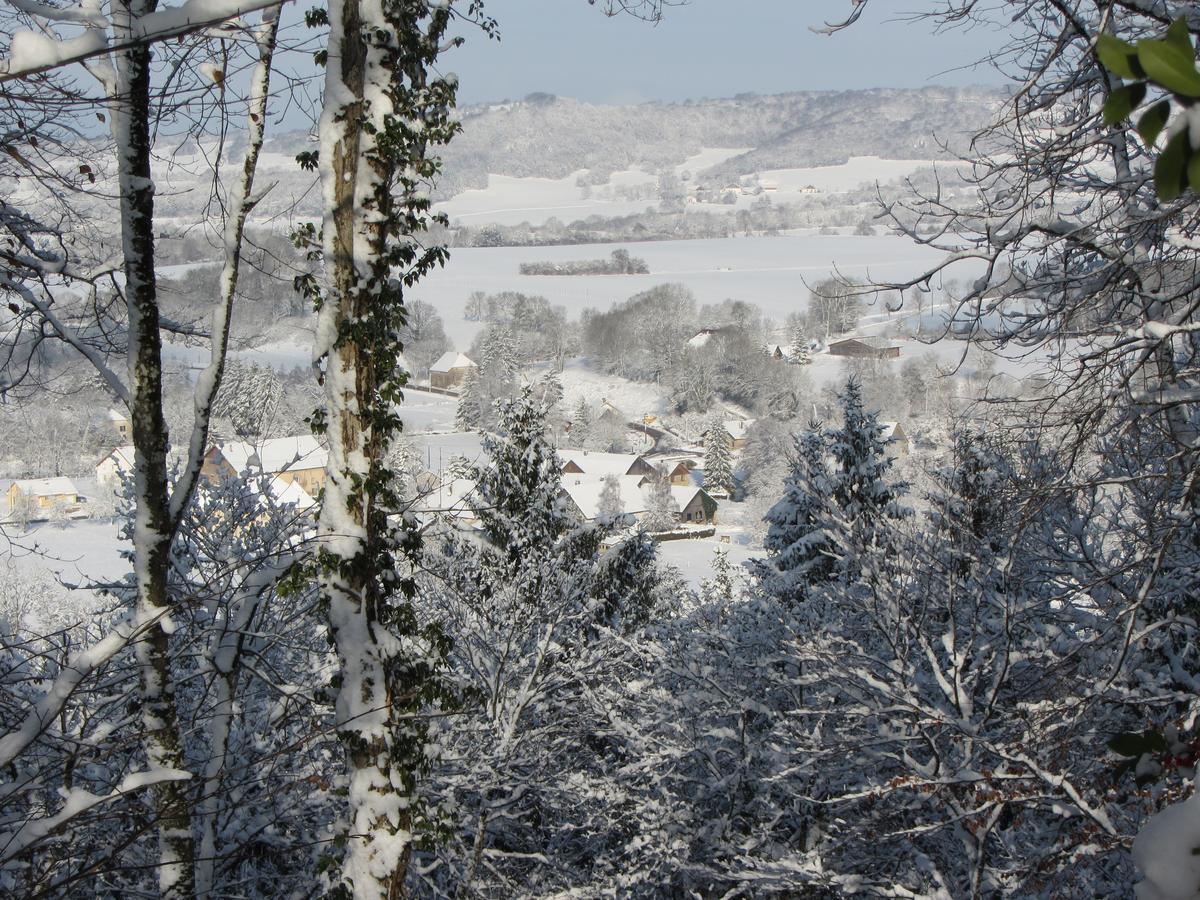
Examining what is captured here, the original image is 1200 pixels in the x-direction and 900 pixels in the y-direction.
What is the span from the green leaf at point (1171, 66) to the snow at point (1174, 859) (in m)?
0.81

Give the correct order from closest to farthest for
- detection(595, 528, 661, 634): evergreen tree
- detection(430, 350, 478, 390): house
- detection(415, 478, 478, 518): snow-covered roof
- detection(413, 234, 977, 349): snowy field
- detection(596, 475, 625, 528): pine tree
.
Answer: detection(415, 478, 478, 518): snow-covered roof → detection(595, 528, 661, 634): evergreen tree → detection(596, 475, 625, 528): pine tree → detection(430, 350, 478, 390): house → detection(413, 234, 977, 349): snowy field

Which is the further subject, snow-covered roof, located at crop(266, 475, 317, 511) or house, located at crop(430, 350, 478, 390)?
house, located at crop(430, 350, 478, 390)

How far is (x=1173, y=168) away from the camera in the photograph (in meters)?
0.83

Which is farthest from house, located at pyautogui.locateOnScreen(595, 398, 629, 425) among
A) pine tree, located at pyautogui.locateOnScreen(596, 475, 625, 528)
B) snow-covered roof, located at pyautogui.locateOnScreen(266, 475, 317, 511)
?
snow-covered roof, located at pyautogui.locateOnScreen(266, 475, 317, 511)

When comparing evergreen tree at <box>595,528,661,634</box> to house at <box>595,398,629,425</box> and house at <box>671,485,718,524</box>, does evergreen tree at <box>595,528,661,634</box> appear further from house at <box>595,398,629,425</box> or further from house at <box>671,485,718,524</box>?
house at <box>595,398,629,425</box>

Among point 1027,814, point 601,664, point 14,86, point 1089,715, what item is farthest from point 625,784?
point 14,86

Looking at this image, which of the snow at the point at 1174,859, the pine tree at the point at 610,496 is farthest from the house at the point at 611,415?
the snow at the point at 1174,859

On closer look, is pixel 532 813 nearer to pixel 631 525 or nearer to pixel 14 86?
pixel 631 525

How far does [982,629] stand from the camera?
907 centimetres

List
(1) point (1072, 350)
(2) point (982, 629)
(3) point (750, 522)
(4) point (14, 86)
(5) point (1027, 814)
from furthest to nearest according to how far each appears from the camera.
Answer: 1. (3) point (750, 522)
2. (2) point (982, 629)
3. (5) point (1027, 814)
4. (1) point (1072, 350)
5. (4) point (14, 86)

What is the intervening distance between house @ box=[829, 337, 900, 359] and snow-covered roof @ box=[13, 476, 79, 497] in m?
61.8

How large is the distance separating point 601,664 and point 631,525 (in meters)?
4.34

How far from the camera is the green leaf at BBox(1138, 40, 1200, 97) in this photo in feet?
2.60

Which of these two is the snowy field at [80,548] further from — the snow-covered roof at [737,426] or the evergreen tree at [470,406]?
the snow-covered roof at [737,426]
